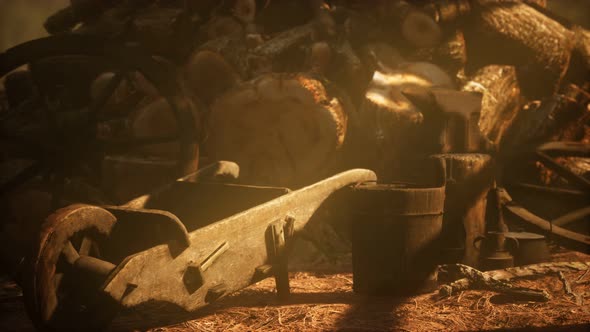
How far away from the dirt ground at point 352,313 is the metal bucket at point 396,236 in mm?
102

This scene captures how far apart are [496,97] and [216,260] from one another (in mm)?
3550

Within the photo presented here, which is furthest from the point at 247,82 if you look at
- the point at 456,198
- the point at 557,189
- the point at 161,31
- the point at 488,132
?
the point at 557,189

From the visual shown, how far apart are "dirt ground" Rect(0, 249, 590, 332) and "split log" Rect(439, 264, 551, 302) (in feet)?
0.19

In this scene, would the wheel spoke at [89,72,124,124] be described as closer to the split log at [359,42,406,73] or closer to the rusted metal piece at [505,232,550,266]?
the split log at [359,42,406,73]

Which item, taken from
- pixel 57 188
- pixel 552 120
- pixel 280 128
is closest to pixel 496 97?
pixel 552 120

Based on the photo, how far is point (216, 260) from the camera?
3.07 meters

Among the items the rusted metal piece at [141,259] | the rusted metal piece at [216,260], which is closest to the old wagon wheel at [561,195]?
the rusted metal piece at [216,260]

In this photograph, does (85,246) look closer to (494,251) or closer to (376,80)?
(494,251)

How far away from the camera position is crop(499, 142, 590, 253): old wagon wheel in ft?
15.3

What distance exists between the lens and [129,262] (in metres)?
2.60

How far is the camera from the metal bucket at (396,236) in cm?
359

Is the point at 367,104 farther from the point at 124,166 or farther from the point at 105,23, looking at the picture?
the point at 105,23

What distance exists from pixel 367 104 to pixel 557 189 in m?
1.78

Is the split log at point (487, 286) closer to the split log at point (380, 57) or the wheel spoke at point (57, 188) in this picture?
the split log at point (380, 57)
